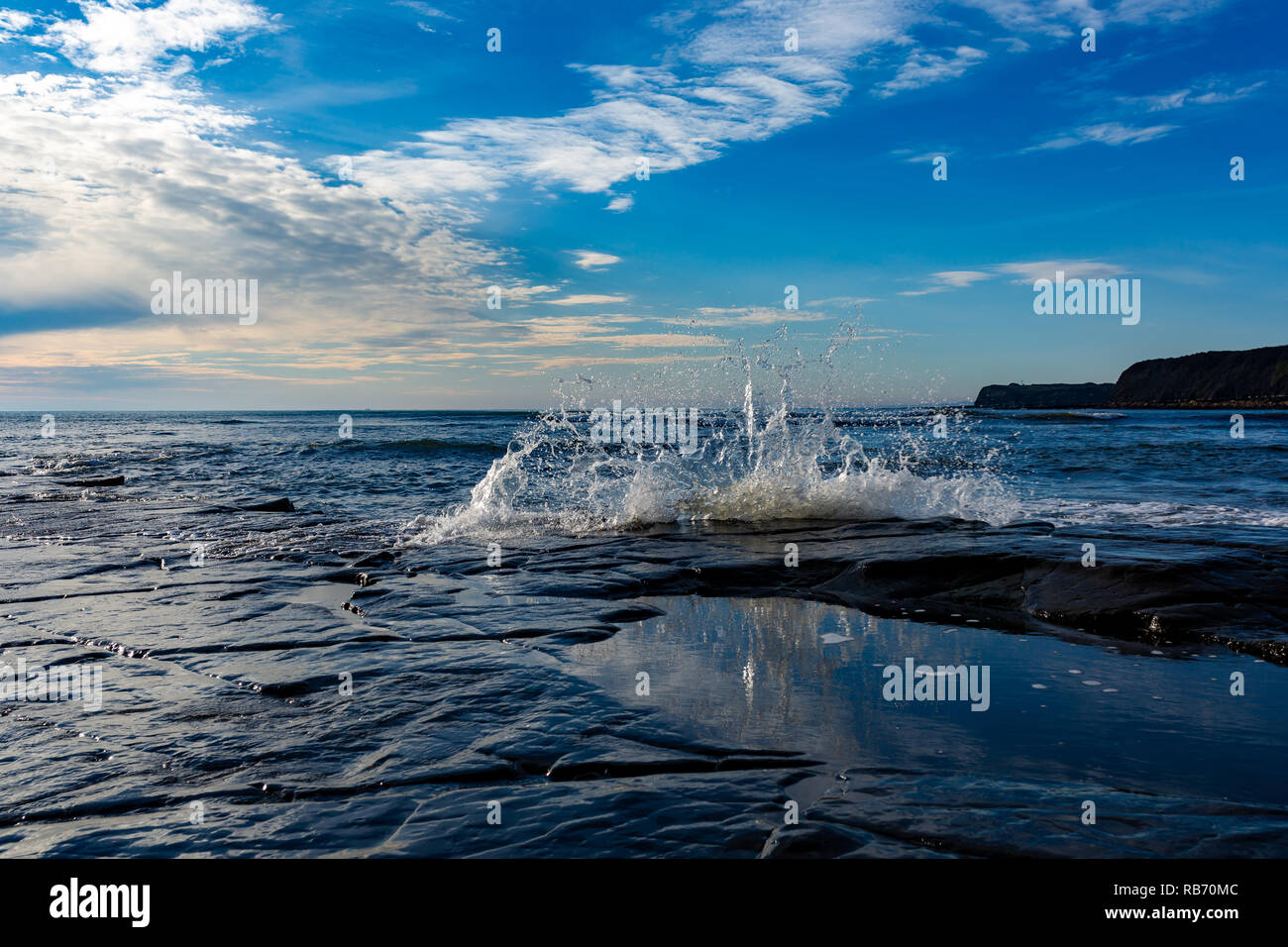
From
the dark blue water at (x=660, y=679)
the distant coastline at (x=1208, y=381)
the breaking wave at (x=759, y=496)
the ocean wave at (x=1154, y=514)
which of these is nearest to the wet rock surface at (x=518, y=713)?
the dark blue water at (x=660, y=679)

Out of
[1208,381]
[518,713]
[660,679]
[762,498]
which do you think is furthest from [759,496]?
[1208,381]

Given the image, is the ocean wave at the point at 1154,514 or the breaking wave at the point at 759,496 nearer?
the ocean wave at the point at 1154,514

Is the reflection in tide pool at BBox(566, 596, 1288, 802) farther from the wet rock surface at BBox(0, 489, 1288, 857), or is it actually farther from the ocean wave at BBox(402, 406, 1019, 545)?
the ocean wave at BBox(402, 406, 1019, 545)

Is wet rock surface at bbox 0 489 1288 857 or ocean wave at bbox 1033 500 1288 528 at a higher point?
ocean wave at bbox 1033 500 1288 528

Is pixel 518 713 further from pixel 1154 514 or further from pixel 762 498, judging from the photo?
pixel 1154 514

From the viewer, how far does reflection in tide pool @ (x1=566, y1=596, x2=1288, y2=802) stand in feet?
10.3

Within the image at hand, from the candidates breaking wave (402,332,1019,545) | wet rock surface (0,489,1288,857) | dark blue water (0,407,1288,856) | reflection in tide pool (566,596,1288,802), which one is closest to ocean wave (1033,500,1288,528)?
dark blue water (0,407,1288,856)

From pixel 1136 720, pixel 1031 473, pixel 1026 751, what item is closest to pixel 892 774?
pixel 1026 751

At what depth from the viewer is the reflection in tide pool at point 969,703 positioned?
3.15m

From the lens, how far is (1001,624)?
551cm

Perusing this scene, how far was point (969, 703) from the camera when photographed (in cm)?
387

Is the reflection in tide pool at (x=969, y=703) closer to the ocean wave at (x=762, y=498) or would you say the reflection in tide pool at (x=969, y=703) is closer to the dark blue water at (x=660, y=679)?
the dark blue water at (x=660, y=679)
